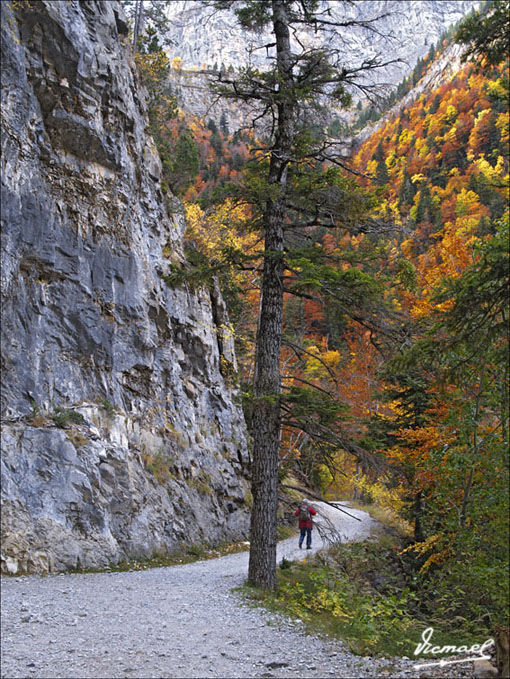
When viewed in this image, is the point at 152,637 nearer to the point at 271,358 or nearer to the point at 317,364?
the point at 271,358

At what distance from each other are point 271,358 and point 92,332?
6.72m

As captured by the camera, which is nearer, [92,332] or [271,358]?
[271,358]

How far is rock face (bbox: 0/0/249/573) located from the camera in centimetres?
1078

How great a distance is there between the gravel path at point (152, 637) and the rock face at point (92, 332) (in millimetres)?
2394

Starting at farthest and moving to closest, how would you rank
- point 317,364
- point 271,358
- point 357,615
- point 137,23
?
point 317,364, point 137,23, point 271,358, point 357,615

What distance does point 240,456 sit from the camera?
18172mm

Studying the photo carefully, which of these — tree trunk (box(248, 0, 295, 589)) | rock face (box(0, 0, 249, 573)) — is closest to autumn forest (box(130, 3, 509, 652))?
tree trunk (box(248, 0, 295, 589))

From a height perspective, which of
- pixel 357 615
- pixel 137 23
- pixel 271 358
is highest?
pixel 137 23

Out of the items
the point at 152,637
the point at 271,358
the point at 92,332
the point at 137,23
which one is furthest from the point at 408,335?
the point at 137,23

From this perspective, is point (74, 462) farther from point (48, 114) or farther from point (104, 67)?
point (104, 67)

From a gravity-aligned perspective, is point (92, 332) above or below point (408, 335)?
above

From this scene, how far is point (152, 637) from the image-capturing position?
5973 millimetres

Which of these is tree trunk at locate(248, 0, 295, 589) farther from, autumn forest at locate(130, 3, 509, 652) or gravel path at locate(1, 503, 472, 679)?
gravel path at locate(1, 503, 472, 679)

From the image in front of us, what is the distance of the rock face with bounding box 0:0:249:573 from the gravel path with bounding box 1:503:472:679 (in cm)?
239
